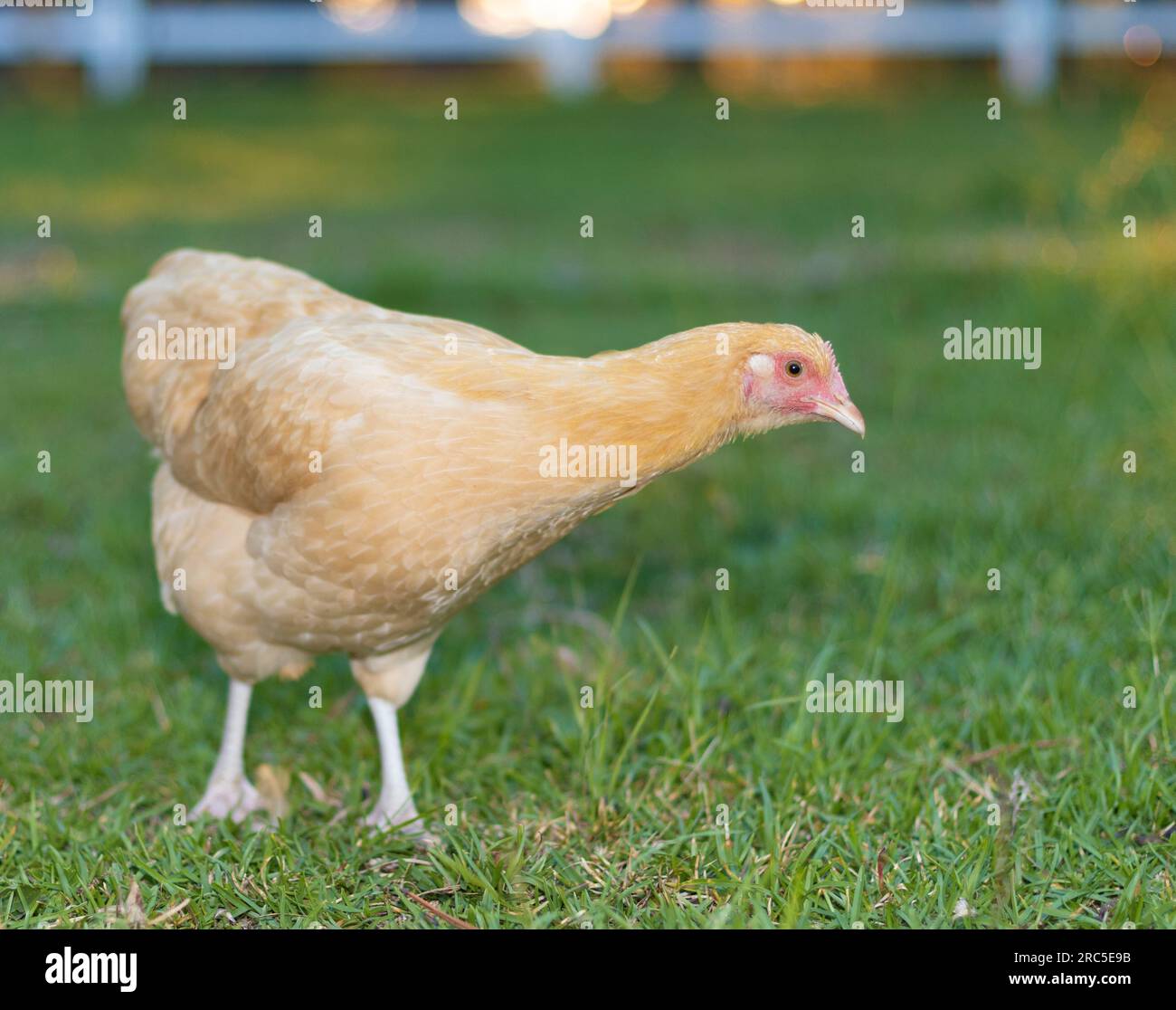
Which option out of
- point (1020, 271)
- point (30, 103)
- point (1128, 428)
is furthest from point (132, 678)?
point (30, 103)

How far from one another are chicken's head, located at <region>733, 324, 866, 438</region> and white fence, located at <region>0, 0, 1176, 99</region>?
13106 mm

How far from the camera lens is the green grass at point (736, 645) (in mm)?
2852

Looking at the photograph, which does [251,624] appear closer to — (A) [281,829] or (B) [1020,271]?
(A) [281,829]

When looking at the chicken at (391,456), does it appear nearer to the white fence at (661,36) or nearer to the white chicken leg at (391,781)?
the white chicken leg at (391,781)

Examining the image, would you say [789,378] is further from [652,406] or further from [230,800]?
[230,800]

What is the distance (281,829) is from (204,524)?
69 cm

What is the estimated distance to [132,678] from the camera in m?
3.82

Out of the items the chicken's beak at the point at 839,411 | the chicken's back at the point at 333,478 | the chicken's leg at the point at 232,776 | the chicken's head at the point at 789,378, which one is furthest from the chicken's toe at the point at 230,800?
the chicken's beak at the point at 839,411

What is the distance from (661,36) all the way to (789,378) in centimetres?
1334

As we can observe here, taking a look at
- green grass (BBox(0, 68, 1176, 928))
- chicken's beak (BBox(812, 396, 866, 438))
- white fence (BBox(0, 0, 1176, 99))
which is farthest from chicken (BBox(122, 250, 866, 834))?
white fence (BBox(0, 0, 1176, 99))

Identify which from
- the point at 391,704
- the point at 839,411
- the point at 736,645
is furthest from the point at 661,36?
the point at 839,411

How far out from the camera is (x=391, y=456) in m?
2.74

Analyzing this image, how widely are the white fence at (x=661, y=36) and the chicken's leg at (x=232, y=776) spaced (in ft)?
41.8

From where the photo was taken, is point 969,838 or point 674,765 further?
point 674,765
